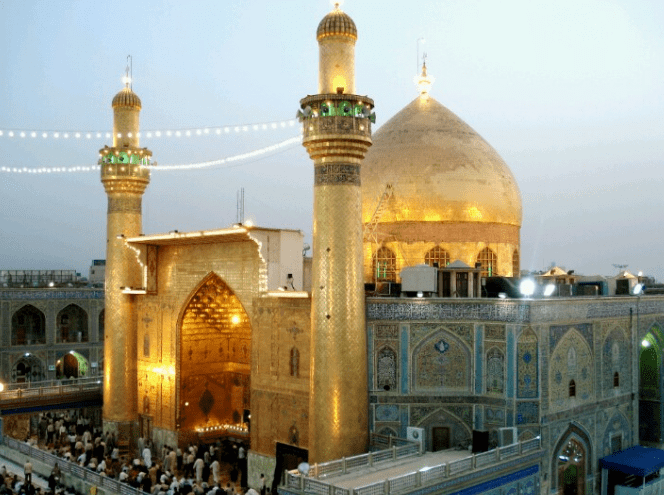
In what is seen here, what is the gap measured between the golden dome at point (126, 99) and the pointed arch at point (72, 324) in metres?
13.1

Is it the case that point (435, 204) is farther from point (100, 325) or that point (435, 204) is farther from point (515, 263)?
point (100, 325)

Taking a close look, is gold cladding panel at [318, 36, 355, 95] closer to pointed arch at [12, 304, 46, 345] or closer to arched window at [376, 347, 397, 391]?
arched window at [376, 347, 397, 391]

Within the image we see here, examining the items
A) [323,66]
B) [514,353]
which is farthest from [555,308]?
[323,66]

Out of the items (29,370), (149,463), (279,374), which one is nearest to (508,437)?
(279,374)

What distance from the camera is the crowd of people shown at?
1652cm

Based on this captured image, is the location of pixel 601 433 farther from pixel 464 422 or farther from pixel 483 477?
pixel 483 477

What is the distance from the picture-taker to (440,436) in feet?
53.1

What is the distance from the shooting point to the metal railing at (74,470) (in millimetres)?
15938

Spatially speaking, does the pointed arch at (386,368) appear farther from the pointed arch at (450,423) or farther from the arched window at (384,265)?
the arched window at (384,265)

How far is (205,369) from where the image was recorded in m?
22.4

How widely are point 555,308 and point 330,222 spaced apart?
5.13 m

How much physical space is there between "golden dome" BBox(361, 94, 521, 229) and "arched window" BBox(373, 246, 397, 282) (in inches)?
32.4

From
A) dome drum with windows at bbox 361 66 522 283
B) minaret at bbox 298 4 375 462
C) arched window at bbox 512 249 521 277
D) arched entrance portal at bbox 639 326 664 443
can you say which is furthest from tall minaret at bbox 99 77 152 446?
arched entrance portal at bbox 639 326 664 443

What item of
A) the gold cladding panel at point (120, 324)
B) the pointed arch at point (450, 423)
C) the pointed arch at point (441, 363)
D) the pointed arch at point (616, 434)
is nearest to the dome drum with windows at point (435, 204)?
the pointed arch at point (441, 363)
